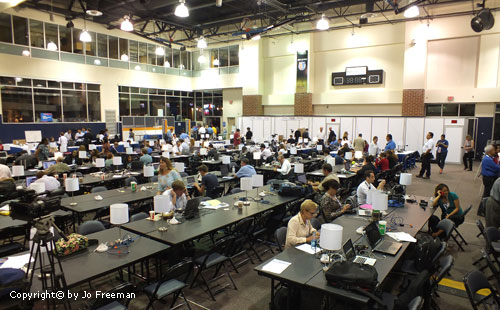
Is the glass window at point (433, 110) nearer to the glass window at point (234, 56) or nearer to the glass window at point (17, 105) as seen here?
the glass window at point (234, 56)

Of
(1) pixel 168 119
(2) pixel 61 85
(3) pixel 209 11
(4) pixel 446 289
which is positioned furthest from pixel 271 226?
(1) pixel 168 119

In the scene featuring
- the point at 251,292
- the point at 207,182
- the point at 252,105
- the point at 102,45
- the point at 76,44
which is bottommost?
the point at 251,292

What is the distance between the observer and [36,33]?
19.5 meters

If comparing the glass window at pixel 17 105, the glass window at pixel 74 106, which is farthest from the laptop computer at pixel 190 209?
the glass window at pixel 74 106

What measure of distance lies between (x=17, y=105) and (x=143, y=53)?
31.9 ft

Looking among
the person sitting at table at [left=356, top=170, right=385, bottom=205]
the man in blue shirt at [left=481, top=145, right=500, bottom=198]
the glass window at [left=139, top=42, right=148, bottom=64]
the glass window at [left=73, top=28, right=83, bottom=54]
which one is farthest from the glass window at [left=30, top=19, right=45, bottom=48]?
the man in blue shirt at [left=481, top=145, right=500, bottom=198]

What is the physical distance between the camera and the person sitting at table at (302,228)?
4895mm

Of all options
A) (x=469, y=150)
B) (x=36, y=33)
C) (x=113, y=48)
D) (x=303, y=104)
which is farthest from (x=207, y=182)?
(x=113, y=48)

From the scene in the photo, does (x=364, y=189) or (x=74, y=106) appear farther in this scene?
(x=74, y=106)

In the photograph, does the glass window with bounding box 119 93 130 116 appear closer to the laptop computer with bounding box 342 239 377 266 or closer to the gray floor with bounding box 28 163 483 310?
the gray floor with bounding box 28 163 483 310

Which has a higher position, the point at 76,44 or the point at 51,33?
the point at 51,33

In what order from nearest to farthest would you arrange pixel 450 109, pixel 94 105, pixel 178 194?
1. pixel 178 194
2. pixel 450 109
3. pixel 94 105

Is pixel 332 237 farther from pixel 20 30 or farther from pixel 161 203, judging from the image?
pixel 20 30

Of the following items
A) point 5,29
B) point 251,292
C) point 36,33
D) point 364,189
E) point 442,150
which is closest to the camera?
point 251,292
